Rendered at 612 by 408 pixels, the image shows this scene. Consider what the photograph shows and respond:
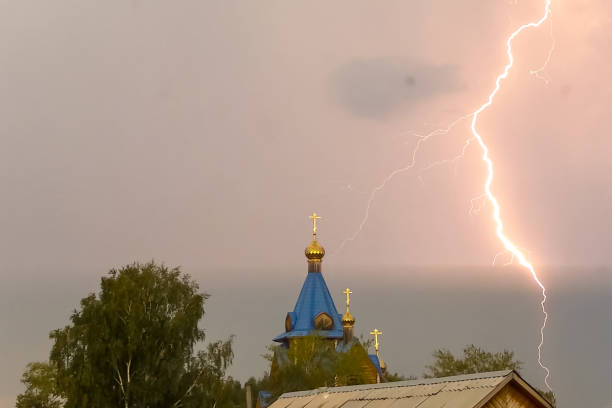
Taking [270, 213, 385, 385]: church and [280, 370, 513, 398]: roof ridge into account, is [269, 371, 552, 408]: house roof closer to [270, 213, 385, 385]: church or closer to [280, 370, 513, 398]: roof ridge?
[280, 370, 513, 398]: roof ridge

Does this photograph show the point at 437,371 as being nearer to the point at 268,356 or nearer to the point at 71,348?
the point at 268,356

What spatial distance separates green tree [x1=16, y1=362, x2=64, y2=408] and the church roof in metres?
21.5

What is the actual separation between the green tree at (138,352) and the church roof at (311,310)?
118 ft

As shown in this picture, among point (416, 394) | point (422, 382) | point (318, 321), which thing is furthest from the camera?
point (318, 321)

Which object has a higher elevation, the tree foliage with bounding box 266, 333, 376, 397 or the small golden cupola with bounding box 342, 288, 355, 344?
the small golden cupola with bounding box 342, 288, 355, 344

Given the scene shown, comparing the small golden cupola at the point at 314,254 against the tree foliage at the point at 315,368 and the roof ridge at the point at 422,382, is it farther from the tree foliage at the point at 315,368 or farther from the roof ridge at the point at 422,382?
the roof ridge at the point at 422,382

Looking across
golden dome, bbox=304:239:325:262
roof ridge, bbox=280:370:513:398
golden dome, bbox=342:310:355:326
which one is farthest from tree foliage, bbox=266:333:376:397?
roof ridge, bbox=280:370:513:398

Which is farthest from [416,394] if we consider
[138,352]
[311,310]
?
[311,310]

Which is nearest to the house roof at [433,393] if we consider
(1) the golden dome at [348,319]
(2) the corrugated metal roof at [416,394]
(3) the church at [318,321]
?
(2) the corrugated metal roof at [416,394]

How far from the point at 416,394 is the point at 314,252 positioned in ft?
195

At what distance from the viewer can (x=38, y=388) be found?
59.4 metres

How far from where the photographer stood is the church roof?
76125 millimetres

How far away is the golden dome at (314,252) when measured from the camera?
81625 mm

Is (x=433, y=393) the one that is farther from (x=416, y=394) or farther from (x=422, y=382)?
(x=422, y=382)
